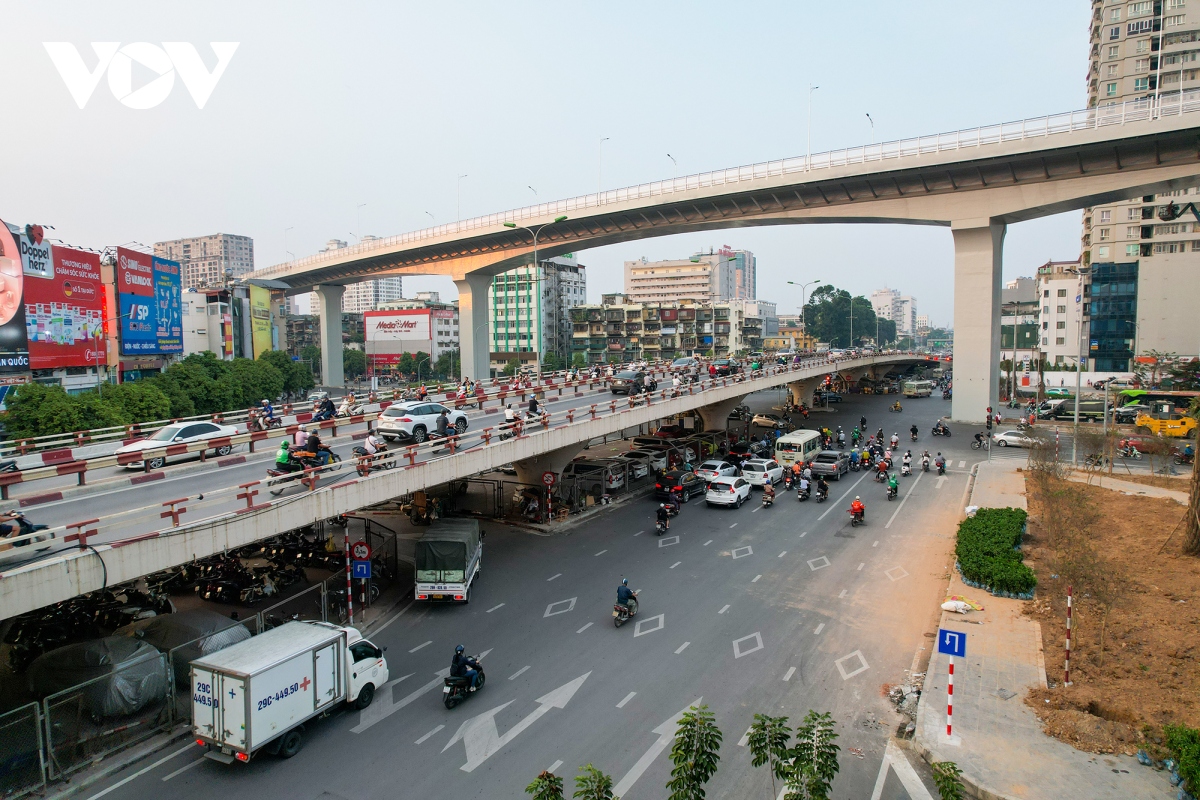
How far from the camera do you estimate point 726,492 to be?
32.7m

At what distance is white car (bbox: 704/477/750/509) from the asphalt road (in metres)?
2.84

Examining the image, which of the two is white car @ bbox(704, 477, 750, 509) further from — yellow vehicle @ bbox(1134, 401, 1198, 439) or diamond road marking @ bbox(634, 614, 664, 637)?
yellow vehicle @ bbox(1134, 401, 1198, 439)

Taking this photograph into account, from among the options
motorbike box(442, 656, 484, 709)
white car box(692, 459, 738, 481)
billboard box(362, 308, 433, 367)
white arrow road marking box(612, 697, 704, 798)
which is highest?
billboard box(362, 308, 433, 367)

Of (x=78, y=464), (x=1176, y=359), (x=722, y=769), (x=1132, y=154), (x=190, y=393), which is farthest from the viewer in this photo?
(x=1176, y=359)

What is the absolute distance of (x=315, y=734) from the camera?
1397cm

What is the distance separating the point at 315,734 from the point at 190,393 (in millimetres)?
50478

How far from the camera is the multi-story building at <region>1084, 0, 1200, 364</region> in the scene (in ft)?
237

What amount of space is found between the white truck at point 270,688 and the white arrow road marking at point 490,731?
8.95 ft

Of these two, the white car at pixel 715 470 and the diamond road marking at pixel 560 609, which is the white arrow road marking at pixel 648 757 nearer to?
the diamond road marking at pixel 560 609

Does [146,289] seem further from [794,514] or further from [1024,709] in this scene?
[1024,709]

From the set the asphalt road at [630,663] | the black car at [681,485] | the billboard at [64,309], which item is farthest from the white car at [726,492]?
the billboard at [64,309]

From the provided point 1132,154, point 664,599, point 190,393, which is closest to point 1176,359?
point 1132,154

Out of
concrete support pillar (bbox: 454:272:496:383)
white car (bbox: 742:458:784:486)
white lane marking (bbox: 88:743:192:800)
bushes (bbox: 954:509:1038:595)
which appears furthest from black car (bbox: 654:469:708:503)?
concrete support pillar (bbox: 454:272:496:383)

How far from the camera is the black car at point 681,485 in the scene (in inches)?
1316
